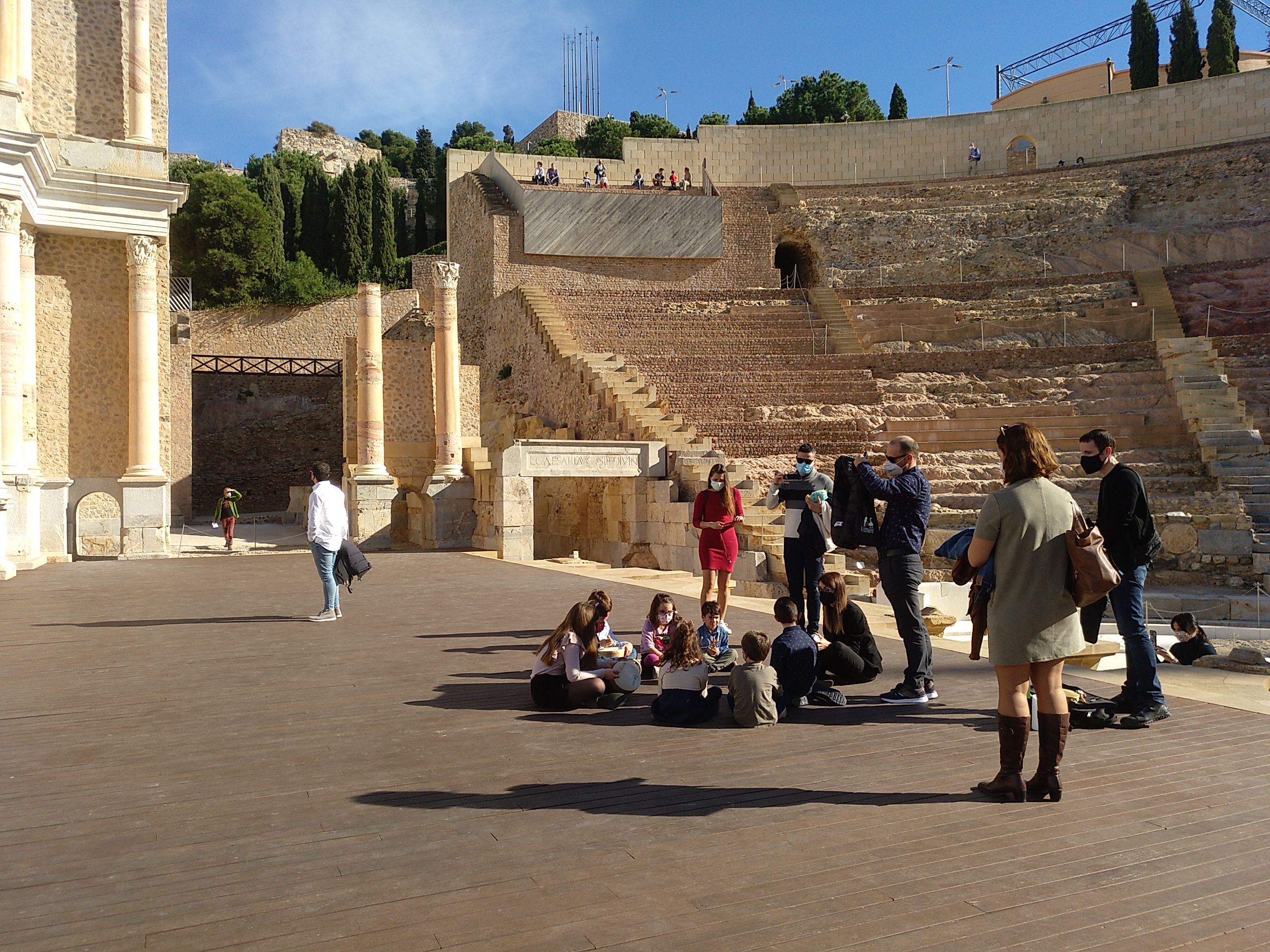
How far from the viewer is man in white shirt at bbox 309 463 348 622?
980 cm

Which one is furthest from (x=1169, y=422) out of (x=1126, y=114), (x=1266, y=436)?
(x=1126, y=114)

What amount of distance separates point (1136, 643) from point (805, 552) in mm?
2988

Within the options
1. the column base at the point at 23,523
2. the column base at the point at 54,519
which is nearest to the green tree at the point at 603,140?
the column base at the point at 54,519

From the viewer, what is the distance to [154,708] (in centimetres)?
623

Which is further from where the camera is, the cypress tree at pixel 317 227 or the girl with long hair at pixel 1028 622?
the cypress tree at pixel 317 227

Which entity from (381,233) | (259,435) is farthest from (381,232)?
(259,435)

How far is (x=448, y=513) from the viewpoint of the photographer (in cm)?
2178

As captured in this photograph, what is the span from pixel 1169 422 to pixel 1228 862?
63.4 feet

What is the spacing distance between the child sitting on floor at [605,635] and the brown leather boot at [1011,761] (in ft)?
8.81

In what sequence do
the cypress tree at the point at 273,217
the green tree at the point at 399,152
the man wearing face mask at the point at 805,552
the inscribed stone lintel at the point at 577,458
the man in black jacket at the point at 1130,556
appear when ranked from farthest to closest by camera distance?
the green tree at the point at 399,152 < the cypress tree at the point at 273,217 < the inscribed stone lintel at the point at 577,458 < the man wearing face mask at the point at 805,552 < the man in black jacket at the point at 1130,556

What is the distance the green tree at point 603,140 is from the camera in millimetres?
63000

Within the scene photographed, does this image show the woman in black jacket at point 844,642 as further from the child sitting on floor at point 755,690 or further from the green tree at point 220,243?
the green tree at point 220,243

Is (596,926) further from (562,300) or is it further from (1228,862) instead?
(562,300)

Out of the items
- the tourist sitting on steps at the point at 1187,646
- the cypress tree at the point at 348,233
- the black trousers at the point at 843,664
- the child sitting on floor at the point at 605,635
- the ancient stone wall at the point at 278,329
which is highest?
the cypress tree at the point at 348,233
